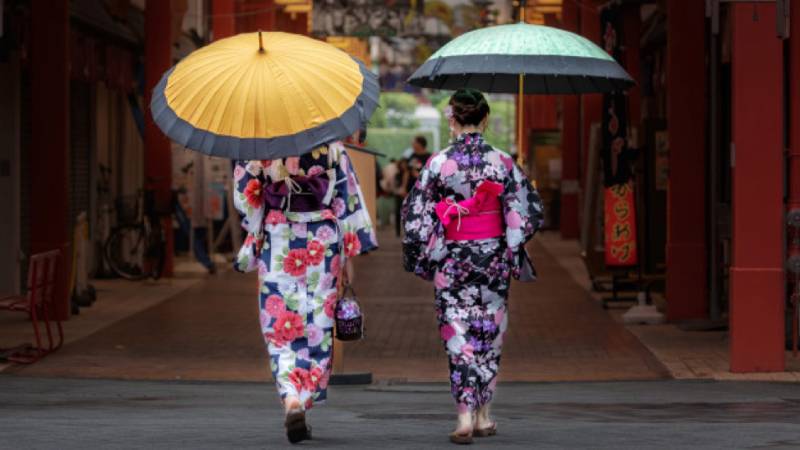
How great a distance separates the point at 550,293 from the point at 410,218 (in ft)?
41.4

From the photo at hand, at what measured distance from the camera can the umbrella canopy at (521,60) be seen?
407 inches

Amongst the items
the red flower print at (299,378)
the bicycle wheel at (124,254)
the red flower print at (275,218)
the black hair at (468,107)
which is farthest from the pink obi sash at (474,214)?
the bicycle wheel at (124,254)

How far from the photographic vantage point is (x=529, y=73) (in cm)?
1033

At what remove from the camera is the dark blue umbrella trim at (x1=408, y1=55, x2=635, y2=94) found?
1030 centimetres

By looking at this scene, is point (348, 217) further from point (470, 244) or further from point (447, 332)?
point (447, 332)

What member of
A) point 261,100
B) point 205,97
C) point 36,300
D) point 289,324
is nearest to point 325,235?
point 289,324

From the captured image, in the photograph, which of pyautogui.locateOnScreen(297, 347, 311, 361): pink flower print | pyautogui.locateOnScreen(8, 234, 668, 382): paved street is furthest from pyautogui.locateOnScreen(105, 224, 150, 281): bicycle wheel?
pyautogui.locateOnScreen(297, 347, 311, 361): pink flower print

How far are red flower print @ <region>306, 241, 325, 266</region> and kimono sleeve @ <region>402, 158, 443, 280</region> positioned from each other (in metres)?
0.43

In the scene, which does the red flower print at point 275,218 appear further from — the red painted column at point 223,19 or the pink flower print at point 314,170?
the red painted column at point 223,19

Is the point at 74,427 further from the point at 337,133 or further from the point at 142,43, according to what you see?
the point at 142,43

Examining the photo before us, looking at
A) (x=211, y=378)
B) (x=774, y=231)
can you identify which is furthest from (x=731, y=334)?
(x=211, y=378)

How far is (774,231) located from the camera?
42.0ft

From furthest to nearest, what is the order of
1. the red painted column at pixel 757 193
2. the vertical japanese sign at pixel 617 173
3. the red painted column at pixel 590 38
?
the red painted column at pixel 590 38, the vertical japanese sign at pixel 617 173, the red painted column at pixel 757 193

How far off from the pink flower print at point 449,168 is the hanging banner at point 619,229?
30.6 feet
